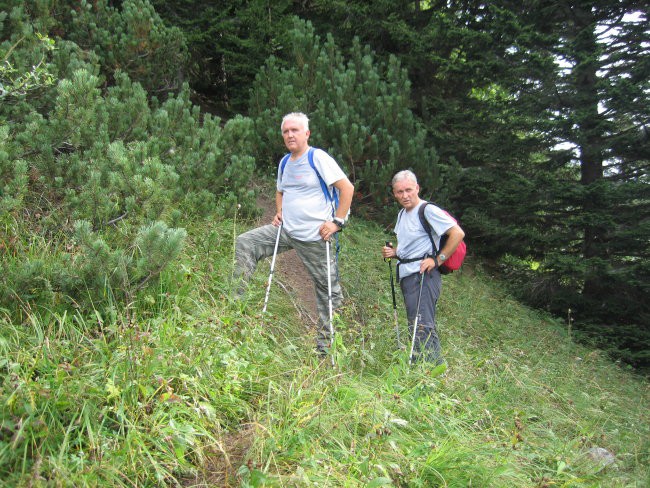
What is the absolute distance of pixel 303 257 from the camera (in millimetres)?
5000

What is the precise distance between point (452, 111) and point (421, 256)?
7.27 meters

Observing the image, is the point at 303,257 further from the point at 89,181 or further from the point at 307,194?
the point at 89,181

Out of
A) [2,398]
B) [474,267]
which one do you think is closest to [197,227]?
[2,398]

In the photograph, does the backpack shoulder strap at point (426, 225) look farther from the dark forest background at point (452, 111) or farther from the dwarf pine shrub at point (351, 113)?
the dwarf pine shrub at point (351, 113)

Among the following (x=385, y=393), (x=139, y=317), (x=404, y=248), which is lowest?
(x=385, y=393)

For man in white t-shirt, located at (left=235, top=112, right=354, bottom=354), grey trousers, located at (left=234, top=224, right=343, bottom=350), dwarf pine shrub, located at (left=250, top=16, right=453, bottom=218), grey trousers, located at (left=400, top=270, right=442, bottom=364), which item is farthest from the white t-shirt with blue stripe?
dwarf pine shrub, located at (left=250, top=16, right=453, bottom=218)

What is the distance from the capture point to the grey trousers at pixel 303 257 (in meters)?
4.88

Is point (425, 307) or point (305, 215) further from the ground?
point (305, 215)

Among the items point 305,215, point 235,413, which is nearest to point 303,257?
point 305,215

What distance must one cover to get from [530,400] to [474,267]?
22.4ft

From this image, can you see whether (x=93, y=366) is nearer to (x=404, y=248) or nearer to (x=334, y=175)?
(x=334, y=175)

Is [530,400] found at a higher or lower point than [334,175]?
lower

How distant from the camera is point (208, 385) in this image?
10.4ft

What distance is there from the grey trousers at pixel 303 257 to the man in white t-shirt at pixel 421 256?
2.10 feet
